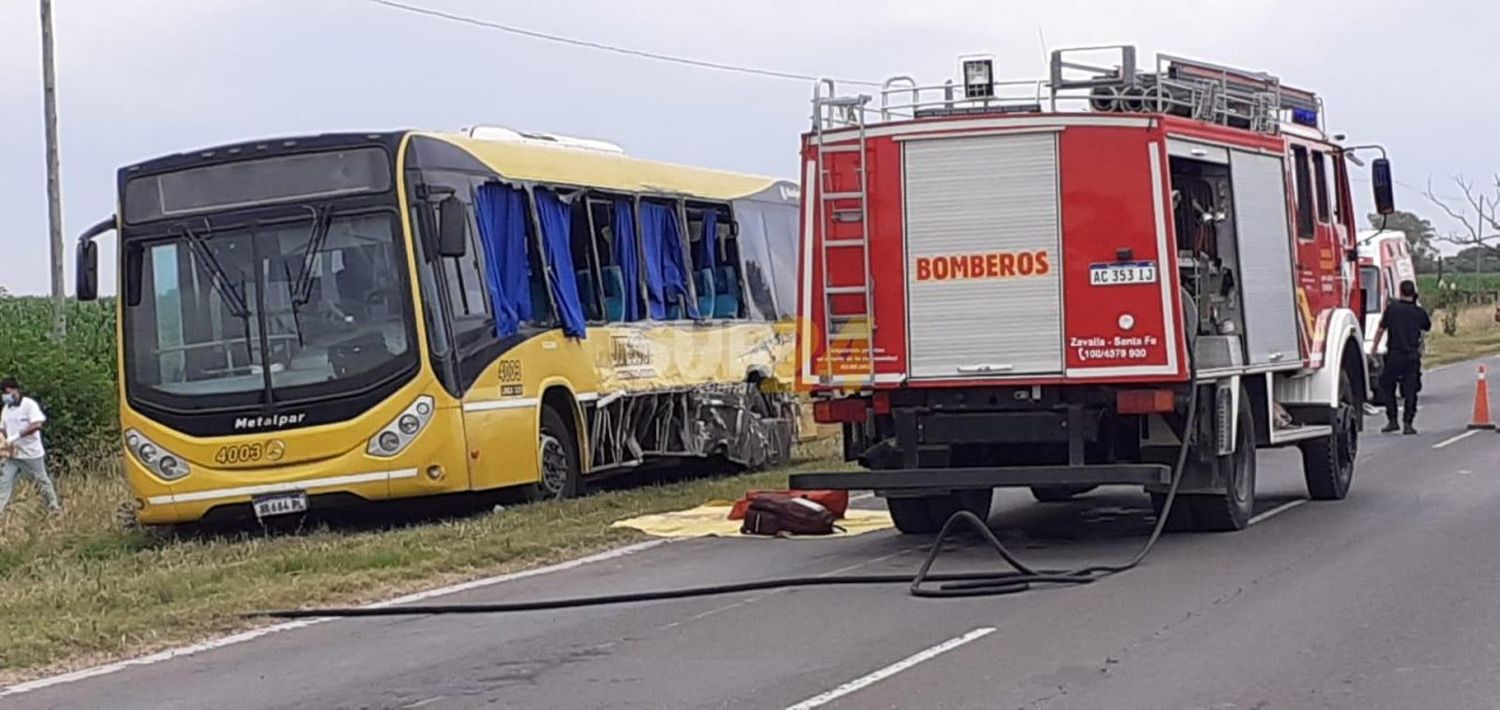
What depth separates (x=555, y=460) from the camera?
18.4m

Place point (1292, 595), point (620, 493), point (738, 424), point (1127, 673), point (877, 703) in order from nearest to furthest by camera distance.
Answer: point (877, 703)
point (1127, 673)
point (1292, 595)
point (620, 493)
point (738, 424)

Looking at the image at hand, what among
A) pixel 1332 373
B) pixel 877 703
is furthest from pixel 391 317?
pixel 877 703

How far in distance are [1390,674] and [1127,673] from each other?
1.14 m

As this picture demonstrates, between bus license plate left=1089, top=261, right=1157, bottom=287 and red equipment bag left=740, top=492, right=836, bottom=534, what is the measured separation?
3.16 meters

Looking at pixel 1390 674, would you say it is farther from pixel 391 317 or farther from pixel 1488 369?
pixel 1488 369

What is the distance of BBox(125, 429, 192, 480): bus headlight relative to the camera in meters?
16.6

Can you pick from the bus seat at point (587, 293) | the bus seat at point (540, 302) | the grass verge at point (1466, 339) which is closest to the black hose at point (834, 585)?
the bus seat at point (540, 302)

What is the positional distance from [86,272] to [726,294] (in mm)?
7340

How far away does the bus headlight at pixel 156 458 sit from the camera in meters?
16.6

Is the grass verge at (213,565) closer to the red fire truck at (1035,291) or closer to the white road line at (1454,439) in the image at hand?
the red fire truck at (1035,291)

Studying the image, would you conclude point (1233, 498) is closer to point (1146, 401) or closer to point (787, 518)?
point (1146, 401)

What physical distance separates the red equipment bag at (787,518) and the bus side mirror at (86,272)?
5.81m

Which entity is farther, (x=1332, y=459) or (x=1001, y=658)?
(x=1332, y=459)

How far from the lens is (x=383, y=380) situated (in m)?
16.5
